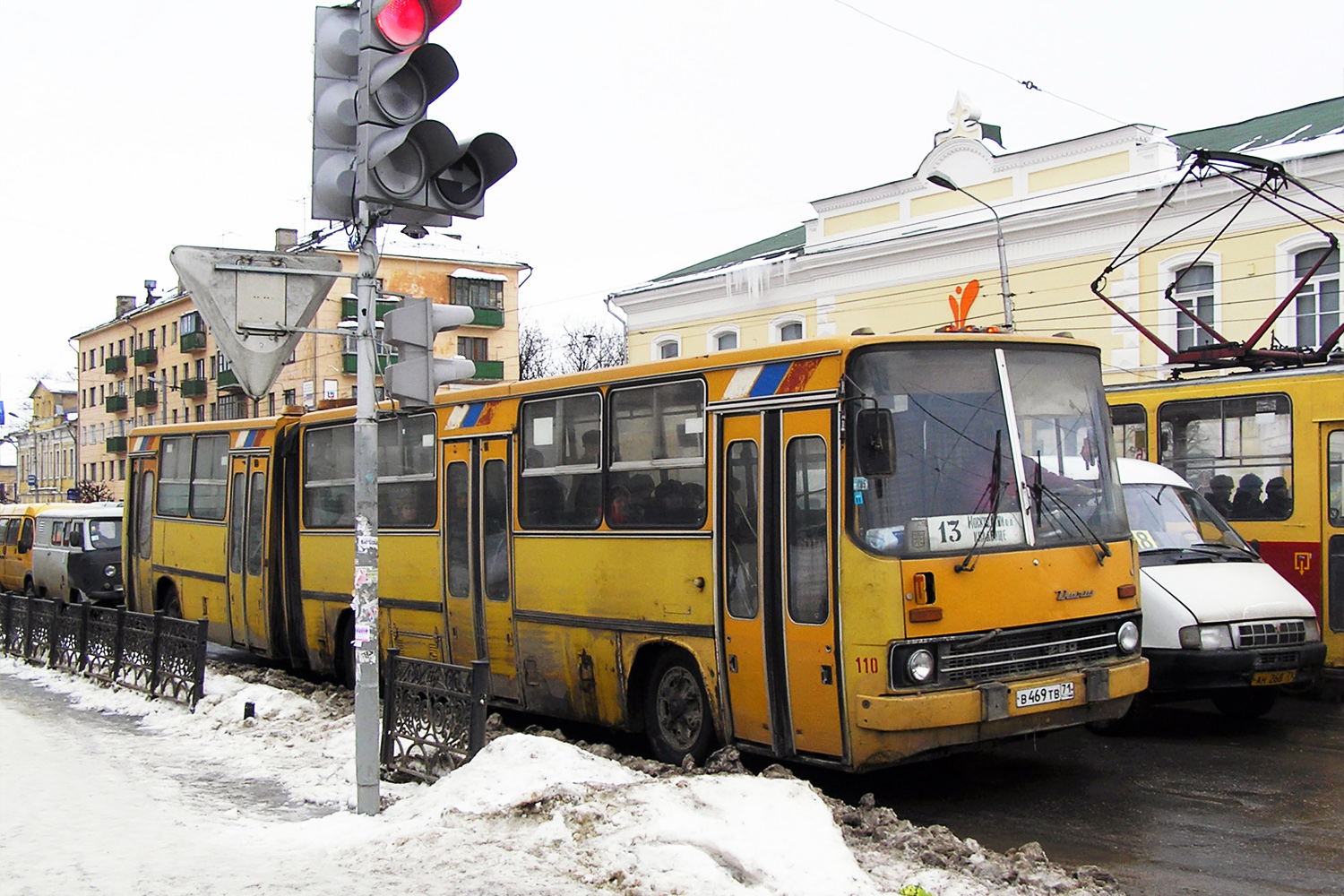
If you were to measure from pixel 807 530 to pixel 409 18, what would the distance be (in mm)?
3807

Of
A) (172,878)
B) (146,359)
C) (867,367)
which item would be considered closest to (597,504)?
(867,367)

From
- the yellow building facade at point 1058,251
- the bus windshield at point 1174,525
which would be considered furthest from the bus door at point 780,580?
the yellow building facade at point 1058,251

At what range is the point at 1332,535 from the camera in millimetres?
12445

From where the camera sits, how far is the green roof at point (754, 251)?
3673cm

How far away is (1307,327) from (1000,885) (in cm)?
2183

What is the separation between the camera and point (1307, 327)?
974 inches

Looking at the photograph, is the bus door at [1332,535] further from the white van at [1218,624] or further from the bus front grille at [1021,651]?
the bus front grille at [1021,651]

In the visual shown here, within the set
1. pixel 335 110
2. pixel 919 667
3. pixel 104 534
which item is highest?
pixel 335 110

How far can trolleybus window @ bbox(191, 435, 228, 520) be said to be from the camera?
16.7 metres

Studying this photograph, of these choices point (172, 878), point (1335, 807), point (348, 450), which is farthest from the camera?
point (348, 450)

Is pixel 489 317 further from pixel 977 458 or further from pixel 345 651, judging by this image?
pixel 977 458

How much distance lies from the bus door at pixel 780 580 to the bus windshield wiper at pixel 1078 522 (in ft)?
4.80

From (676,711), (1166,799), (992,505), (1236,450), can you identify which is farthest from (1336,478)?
(676,711)

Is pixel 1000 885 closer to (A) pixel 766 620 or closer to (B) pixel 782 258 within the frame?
(A) pixel 766 620
